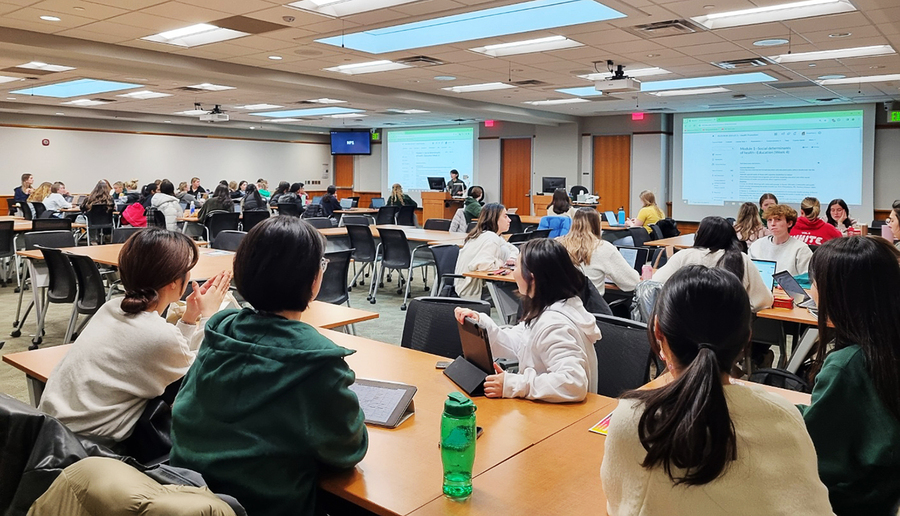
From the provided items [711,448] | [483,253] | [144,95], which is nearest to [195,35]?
[483,253]

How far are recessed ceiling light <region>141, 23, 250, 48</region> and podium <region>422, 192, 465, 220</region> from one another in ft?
27.7

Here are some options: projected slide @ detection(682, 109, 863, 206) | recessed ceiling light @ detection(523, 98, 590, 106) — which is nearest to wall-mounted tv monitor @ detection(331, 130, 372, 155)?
recessed ceiling light @ detection(523, 98, 590, 106)

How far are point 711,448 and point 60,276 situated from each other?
5.50 m

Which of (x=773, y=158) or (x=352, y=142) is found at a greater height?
(x=352, y=142)

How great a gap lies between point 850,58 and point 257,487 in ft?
28.0

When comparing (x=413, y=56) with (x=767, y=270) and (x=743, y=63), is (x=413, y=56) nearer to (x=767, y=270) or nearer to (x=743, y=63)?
(x=743, y=63)

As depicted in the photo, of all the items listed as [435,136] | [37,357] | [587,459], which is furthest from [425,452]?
[435,136]

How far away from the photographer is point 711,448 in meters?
1.22

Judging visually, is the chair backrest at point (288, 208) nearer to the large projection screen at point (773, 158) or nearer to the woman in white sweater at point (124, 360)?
the large projection screen at point (773, 158)

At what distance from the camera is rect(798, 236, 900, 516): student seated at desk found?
166 centimetres

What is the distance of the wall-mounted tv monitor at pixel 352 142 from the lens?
64.6 ft

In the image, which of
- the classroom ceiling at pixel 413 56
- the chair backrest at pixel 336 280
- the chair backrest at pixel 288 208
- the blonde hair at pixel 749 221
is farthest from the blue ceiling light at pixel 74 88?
the blonde hair at pixel 749 221

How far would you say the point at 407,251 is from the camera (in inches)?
298

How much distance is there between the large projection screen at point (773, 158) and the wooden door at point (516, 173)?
358 centimetres
